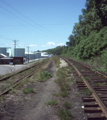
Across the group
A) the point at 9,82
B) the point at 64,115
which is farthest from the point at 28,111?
the point at 9,82

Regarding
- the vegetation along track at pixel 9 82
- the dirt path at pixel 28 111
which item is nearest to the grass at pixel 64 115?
the dirt path at pixel 28 111

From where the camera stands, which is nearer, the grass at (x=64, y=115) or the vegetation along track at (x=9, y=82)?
the grass at (x=64, y=115)

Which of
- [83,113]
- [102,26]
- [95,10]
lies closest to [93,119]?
[83,113]

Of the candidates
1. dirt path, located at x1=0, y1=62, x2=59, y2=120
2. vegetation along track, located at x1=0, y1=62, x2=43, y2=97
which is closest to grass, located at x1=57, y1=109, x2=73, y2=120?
dirt path, located at x1=0, y1=62, x2=59, y2=120

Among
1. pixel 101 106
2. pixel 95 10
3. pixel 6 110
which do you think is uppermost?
pixel 95 10

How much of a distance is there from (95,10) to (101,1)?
194 centimetres

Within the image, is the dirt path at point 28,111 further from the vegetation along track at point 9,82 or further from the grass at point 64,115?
the vegetation along track at point 9,82

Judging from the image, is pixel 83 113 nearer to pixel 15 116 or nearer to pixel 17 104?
pixel 15 116

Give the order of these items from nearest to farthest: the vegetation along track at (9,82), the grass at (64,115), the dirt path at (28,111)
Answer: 1. the grass at (64,115)
2. the dirt path at (28,111)
3. the vegetation along track at (9,82)

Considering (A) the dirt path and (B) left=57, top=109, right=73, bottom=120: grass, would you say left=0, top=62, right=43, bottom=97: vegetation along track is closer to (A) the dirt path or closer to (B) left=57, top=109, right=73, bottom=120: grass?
(A) the dirt path

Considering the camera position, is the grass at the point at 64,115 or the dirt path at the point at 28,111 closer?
the grass at the point at 64,115

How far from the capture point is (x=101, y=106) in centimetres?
495

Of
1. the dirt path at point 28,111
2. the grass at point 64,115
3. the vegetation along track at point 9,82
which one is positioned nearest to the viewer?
the grass at point 64,115

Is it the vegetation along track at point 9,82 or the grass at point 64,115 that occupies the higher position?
the grass at point 64,115
